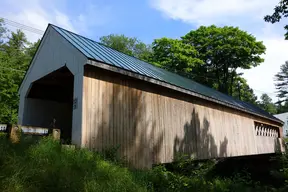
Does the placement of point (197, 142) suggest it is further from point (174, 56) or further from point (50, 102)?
point (174, 56)

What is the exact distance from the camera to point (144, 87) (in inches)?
319

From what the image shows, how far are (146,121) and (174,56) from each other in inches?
840

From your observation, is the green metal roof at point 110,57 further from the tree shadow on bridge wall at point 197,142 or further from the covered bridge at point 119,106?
the tree shadow on bridge wall at point 197,142

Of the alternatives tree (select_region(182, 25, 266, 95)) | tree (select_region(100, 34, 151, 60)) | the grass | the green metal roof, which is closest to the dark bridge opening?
the green metal roof

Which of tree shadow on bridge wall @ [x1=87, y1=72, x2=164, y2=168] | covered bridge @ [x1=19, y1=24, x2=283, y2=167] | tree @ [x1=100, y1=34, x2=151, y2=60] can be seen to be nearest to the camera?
covered bridge @ [x1=19, y1=24, x2=283, y2=167]

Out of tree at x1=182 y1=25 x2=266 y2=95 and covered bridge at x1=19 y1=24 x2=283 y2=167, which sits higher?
tree at x1=182 y1=25 x2=266 y2=95

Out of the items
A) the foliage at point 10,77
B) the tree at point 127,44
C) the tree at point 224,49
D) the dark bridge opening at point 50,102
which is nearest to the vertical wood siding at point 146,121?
the dark bridge opening at point 50,102

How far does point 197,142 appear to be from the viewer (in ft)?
32.9

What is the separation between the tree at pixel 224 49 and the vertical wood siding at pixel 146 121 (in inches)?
819

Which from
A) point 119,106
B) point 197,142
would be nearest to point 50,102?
point 119,106

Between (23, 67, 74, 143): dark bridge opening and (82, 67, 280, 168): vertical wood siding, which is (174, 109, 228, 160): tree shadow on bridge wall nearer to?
(82, 67, 280, 168): vertical wood siding

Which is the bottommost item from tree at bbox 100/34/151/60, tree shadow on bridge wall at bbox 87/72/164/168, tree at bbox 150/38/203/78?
tree shadow on bridge wall at bbox 87/72/164/168

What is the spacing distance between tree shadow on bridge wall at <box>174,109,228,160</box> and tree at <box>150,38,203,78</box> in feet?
58.3

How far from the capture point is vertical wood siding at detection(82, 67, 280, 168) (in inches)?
259
